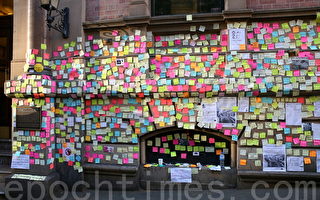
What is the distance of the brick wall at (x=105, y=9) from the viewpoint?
20.1 feet

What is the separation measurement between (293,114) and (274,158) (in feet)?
3.67

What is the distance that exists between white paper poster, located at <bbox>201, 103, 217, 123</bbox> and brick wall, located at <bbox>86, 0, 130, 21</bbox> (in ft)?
10.5

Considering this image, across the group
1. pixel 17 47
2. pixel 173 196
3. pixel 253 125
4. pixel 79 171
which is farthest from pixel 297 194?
pixel 17 47

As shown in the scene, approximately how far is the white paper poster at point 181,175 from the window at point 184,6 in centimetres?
402

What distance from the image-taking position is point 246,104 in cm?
548

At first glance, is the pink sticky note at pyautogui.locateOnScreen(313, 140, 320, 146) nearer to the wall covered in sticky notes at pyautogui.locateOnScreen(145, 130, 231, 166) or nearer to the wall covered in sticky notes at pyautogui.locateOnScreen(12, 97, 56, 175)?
the wall covered in sticky notes at pyautogui.locateOnScreen(145, 130, 231, 166)

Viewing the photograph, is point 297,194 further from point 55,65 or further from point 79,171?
point 55,65

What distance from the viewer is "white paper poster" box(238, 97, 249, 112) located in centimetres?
548

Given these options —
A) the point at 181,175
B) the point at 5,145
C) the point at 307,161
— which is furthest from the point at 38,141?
the point at 307,161

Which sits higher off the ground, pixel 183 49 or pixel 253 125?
pixel 183 49

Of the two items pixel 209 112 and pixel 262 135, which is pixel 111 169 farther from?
pixel 262 135

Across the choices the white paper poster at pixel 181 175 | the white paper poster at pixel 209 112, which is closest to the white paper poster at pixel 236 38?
the white paper poster at pixel 209 112

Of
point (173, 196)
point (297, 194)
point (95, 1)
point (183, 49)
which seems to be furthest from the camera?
point (95, 1)

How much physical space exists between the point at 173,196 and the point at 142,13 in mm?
4551
